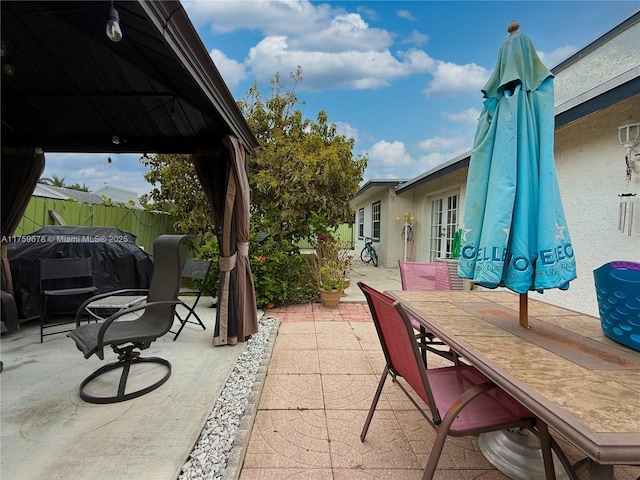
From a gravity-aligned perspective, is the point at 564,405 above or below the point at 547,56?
below

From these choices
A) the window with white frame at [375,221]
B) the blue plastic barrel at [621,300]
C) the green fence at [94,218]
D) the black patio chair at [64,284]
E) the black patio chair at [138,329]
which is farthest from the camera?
the window with white frame at [375,221]

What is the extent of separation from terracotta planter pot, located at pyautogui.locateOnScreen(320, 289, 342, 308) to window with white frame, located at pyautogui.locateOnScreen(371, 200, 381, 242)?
A: 671 centimetres

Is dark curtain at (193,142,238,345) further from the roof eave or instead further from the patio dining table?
the patio dining table

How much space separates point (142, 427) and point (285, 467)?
986mm

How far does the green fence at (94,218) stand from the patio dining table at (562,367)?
6587 mm

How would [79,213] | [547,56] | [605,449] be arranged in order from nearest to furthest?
[605,449] → [547,56] → [79,213]

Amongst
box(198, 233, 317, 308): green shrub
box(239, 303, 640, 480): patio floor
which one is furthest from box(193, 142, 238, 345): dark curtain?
box(198, 233, 317, 308): green shrub

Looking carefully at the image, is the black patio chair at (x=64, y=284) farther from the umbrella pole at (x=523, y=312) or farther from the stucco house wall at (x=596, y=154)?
the stucco house wall at (x=596, y=154)

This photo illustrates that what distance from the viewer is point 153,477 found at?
155 cm

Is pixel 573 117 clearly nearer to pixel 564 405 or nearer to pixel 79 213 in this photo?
pixel 564 405

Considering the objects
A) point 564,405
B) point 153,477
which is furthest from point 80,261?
point 564,405

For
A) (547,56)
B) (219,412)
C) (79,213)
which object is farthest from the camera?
(79,213)

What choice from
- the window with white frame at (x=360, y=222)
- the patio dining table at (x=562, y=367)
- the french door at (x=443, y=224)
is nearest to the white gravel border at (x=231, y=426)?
the patio dining table at (x=562, y=367)

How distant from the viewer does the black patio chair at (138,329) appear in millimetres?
2227
